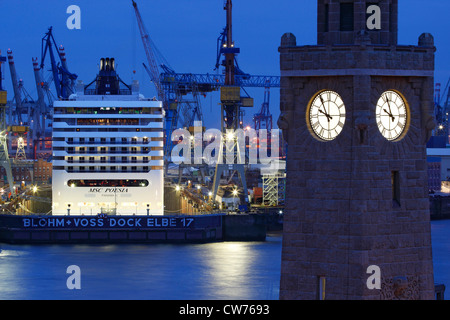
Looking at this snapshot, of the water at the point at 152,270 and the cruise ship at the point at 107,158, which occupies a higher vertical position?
the cruise ship at the point at 107,158

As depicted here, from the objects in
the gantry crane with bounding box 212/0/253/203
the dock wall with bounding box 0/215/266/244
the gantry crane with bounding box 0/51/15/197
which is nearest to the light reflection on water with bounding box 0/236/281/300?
the dock wall with bounding box 0/215/266/244

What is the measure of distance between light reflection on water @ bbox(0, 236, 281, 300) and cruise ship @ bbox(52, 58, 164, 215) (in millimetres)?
7194

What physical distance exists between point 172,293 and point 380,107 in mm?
35044

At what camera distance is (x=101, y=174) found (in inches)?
3393

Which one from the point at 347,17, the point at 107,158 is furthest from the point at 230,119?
the point at 347,17

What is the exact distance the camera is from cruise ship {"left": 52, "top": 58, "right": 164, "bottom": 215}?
85750 mm

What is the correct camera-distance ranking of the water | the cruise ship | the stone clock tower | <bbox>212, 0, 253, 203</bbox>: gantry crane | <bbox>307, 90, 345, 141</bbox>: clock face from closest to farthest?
A: the stone clock tower, <bbox>307, 90, 345, 141</bbox>: clock face, the water, the cruise ship, <bbox>212, 0, 253, 203</bbox>: gantry crane

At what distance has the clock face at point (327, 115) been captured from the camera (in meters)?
18.8

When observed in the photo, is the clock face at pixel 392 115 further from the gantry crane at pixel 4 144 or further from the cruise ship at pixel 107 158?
the gantry crane at pixel 4 144

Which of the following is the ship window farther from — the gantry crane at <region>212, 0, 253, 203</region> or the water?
the gantry crane at <region>212, 0, 253, 203</region>

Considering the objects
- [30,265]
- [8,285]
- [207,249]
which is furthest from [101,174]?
[8,285]

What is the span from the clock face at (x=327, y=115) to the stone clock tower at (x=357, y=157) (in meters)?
0.02

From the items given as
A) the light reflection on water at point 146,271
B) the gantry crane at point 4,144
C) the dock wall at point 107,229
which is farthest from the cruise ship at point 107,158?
the gantry crane at point 4,144
